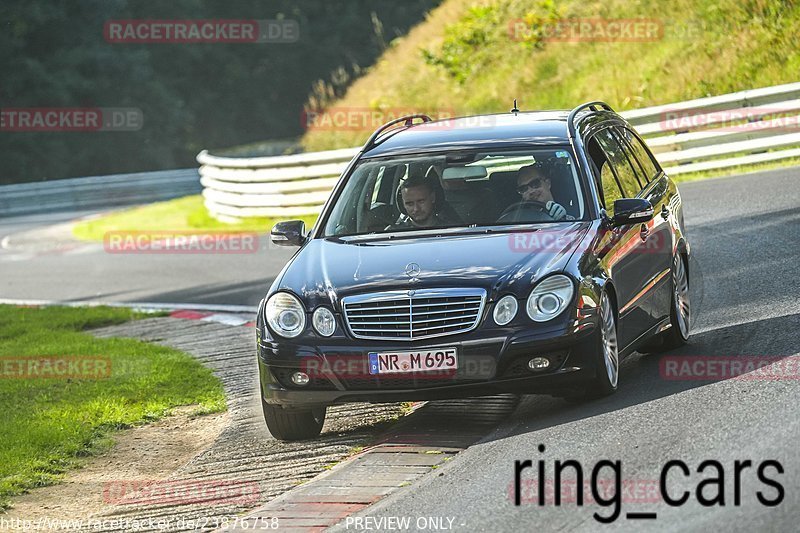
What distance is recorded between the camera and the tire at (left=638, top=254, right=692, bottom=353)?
31.9ft

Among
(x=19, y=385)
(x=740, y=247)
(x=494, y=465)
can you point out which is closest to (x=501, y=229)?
(x=494, y=465)

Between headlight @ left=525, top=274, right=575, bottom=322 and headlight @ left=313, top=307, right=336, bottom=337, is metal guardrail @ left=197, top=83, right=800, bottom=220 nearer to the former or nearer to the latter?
headlight @ left=525, top=274, right=575, bottom=322

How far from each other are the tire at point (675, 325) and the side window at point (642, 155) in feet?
2.56

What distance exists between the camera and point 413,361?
25.3 feet

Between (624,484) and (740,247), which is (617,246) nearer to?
(624,484)

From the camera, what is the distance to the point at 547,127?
940cm

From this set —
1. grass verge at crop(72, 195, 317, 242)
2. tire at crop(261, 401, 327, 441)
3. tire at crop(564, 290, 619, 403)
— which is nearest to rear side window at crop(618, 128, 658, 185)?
tire at crop(564, 290, 619, 403)

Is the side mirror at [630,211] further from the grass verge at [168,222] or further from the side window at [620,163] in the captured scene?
the grass verge at [168,222]

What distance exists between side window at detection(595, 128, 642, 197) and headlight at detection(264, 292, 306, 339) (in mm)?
2657

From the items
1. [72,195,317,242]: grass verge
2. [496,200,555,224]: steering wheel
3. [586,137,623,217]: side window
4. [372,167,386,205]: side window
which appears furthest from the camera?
[72,195,317,242]: grass verge

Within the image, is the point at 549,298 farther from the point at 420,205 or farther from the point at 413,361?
the point at 420,205

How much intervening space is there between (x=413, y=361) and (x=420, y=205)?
161 centimetres

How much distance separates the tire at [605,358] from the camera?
7941 millimetres

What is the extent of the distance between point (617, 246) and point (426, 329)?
1.58 m
